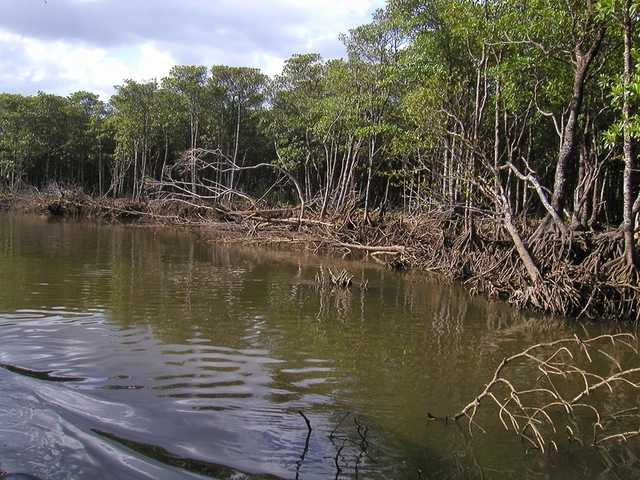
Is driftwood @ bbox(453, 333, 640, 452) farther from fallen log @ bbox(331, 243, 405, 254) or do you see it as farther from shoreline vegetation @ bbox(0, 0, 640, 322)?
fallen log @ bbox(331, 243, 405, 254)

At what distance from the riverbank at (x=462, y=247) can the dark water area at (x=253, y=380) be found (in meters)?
0.49

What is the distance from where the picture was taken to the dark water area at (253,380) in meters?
3.52

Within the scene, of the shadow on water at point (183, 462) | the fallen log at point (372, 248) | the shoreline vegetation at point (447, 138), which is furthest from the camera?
the fallen log at point (372, 248)

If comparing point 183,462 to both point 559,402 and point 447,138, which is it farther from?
point 447,138

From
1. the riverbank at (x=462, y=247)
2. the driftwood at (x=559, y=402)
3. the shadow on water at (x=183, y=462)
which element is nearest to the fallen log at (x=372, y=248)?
the riverbank at (x=462, y=247)

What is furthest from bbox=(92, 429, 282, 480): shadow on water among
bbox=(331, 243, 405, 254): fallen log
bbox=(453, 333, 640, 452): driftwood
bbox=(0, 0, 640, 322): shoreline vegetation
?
bbox=(331, 243, 405, 254): fallen log

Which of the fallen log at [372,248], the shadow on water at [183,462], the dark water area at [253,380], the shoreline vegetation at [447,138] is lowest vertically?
the shadow on water at [183,462]

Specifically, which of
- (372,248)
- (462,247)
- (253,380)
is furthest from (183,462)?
(372,248)

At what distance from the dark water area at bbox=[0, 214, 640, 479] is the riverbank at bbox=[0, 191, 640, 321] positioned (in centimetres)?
49

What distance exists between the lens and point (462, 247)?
11773mm

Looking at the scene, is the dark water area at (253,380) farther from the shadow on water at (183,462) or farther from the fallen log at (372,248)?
the fallen log at (372,248)

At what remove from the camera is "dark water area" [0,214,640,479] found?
352cm

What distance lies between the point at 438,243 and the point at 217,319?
712 cm

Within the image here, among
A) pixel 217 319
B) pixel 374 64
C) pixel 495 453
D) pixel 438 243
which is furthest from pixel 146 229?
pixel 495 453
